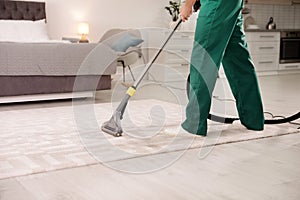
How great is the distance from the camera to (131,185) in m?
1.82

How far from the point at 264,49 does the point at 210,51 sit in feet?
17.6

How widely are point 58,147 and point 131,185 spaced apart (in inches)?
31.1

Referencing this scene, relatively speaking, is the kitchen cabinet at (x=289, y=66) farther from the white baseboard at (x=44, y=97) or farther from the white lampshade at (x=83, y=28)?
the white baseboard at (x=44, y=97)

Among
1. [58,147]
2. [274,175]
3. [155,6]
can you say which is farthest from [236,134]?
[155,6]

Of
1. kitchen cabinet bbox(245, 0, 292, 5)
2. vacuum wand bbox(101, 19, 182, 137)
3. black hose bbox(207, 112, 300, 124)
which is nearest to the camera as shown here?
vacuum wand bbox(101, 19, 182, 137)

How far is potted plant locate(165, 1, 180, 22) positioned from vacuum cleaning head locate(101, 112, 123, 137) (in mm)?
4342

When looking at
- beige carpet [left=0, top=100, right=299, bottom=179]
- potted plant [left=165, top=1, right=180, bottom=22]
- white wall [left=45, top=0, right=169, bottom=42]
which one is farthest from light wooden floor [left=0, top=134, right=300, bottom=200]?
potted plant [left=165, top=1, right=180, bottom=22]

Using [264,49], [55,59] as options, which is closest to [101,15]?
[55,59]

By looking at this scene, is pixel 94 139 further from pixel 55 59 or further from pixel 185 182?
pixel 55 59

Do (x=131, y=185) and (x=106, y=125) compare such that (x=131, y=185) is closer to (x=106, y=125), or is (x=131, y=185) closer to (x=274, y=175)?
(x=274, y=175)

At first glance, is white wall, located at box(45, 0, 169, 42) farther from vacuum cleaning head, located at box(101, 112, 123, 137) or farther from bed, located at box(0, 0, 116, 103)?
vacuum cleaning head, located at box(101, 112, 123, 137)

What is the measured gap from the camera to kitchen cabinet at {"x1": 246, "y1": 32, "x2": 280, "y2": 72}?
7470 millimetres

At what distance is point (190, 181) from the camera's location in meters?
1.88

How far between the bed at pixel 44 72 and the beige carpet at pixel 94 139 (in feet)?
1.37
